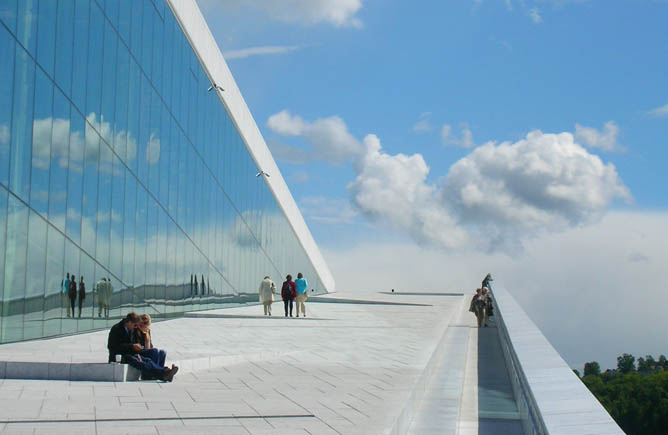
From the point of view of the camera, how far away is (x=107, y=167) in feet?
56.5

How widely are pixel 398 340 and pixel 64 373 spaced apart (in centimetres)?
775

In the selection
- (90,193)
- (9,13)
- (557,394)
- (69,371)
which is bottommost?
(69,371)

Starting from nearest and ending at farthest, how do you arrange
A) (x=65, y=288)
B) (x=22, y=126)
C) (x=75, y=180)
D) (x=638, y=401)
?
1. (x=22, y=126)
2. (x=65, y=288)
3. (x=75, y=180)
4. (x=638, y=401)

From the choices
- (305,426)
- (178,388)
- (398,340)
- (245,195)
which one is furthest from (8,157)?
(245,195)

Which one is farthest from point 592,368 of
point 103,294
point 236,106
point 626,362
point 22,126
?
point 22,126

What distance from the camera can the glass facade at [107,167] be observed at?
43.4 ft

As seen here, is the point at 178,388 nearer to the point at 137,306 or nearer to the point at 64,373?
the point at 64,373

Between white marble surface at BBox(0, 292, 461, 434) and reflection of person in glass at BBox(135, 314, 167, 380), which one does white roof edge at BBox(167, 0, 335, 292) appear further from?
reflection of person in glass at BBox(135, 314, 167, 380)

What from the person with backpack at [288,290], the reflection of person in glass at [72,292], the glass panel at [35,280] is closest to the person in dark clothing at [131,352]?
the glass panel at [35,280]

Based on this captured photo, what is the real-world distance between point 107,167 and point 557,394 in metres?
14.5

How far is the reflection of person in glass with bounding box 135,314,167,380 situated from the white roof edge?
→ 50.6ft

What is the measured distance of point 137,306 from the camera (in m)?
19.3

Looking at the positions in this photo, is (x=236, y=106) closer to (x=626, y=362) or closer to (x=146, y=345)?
(x=146, y=345)

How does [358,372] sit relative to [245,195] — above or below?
below
